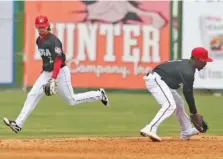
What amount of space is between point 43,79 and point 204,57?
260 centimetres

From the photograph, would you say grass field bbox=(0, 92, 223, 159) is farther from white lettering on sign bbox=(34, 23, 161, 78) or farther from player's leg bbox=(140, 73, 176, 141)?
white lettering on sign bbox=(34, 23, 161, 78)

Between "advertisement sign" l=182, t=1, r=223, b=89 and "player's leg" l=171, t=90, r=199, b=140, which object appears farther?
"advertisement sign" l=182, t=1, r=223, b=89

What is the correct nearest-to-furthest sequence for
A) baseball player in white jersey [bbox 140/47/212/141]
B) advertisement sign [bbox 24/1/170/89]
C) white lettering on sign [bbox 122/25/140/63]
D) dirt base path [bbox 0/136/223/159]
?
1. dirt base path [bbox 0/136/223/159]
2. baseball player in white jersey [bbox 140/47/212/141]
3. advertisement sign [bbox 24/1/170/89]
4. white lettering on sign [bbox 122/25/140/63]

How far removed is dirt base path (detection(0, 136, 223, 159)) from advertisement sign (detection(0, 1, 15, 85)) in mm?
10675

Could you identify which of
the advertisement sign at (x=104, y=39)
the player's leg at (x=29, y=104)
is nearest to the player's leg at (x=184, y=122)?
the player's leg at (x=29, y=104)

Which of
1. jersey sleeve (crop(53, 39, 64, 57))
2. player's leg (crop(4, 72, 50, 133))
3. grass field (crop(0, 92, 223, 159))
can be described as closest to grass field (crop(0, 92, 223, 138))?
grass field (crop(0, 92, 223, 159))

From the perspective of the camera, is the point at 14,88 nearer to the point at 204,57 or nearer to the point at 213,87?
the point at 213,87

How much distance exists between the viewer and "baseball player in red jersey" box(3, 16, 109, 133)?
1273 centimetres

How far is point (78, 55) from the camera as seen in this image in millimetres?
23641

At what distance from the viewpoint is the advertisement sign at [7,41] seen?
76.4 feet

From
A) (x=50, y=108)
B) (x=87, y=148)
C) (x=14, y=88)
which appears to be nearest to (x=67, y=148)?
(x=87, y=148)

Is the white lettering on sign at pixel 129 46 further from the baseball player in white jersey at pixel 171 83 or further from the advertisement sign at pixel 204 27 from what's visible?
the baseball player in white jersey at pixel 171 83

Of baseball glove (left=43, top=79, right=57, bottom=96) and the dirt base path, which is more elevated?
baseball glove (left=43, top=79, right=57, bottom=96)

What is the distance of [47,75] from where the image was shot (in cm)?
1305
